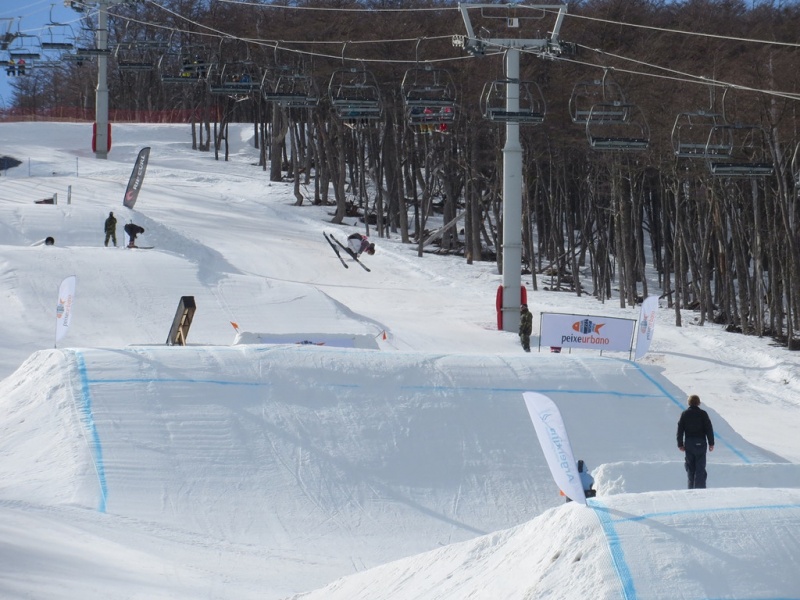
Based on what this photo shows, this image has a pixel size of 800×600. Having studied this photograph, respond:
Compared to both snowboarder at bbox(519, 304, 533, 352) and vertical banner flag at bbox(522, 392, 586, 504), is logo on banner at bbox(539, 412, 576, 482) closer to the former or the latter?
vertical banner flag at bbox(522, 392, 586, 504)

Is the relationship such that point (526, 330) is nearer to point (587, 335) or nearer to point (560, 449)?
point (587, 335)

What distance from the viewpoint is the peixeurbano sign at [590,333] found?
21.0 m

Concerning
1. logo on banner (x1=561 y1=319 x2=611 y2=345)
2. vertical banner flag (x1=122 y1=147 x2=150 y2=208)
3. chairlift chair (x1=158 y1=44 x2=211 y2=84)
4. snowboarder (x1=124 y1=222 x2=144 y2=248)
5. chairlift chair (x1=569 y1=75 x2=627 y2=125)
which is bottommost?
logo on banner (x1=561 y1=319 x2=611 y2=345)

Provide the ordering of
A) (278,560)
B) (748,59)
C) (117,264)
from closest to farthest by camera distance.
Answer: (278,560), (117,264), (748,59)

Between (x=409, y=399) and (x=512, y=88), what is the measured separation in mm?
9894

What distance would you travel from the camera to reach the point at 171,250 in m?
29.7

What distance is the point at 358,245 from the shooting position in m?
31.1

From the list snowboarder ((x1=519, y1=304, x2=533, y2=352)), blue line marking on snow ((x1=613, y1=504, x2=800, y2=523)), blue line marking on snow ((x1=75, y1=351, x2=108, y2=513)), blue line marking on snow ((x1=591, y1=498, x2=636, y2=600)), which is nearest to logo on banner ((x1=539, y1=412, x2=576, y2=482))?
blue line marking on snow ((x1=591, y1=498, x2=636, y2=600))

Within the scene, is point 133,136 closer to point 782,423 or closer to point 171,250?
point 171,250

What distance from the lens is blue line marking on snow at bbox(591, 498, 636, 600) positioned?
6.47 m

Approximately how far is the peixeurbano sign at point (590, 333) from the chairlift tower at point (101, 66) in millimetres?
12860

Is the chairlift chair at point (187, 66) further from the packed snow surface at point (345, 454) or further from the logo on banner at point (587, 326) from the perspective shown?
the logo on banner at point (587, 326)

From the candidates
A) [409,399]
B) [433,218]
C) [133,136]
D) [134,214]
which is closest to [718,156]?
[409,399]

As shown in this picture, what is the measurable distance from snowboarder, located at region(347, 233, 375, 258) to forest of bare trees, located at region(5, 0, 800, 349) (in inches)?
137
